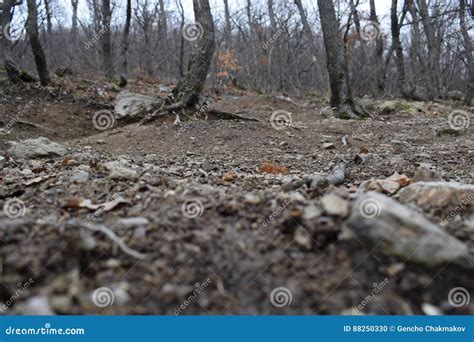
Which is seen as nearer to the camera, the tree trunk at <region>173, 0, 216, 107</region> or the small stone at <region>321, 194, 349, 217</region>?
the small stone at <region>321, 194, 349, 217</region>

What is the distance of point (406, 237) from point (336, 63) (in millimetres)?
6884

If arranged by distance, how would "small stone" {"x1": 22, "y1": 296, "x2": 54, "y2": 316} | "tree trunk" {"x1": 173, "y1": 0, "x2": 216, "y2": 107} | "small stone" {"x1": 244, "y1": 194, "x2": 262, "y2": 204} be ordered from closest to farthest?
"small stone" {"x1": 22, "y1": 296, "x2": 54, "y2": 316} < "small stone" {"x1": 244, "y1": 194, "x2": 262, "y2": 204} < "tree trunk" {"x1": 173, "y1": 0, "x2": 216, "y2": 107}

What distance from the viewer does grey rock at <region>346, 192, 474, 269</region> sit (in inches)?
58.3

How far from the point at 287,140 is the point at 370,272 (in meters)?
4.20

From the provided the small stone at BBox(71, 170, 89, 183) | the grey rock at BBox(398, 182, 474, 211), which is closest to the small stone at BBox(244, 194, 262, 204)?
the grey rock at BBox(398, 182, 474, 211)

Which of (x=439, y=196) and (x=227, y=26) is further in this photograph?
A: (x=227, y=26)

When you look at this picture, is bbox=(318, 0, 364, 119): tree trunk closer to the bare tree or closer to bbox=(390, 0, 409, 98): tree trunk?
bbox=(390, 0, 409, 98): tree trunk

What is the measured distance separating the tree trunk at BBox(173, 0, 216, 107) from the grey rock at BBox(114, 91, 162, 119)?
0.78 metres

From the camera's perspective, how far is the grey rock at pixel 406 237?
1.48 m

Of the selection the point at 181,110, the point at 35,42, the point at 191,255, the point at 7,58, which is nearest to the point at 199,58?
the point at 181,110

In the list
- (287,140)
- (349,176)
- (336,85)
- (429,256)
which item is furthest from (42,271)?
(336,85)

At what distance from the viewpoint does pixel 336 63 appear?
7.84m

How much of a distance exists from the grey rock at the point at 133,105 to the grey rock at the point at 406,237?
6061 mm

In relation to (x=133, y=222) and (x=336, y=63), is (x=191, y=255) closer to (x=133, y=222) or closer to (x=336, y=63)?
(x=133, y=222)
